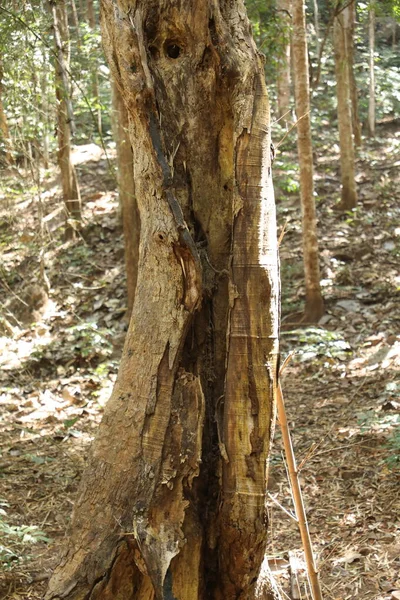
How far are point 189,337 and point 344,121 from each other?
10356 millimetres

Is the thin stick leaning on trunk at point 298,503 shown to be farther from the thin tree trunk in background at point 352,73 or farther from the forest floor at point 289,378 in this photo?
the thin tree trunk in background at point 352,73

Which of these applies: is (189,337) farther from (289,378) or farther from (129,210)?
(129,210)

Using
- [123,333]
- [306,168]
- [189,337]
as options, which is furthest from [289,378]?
[189,337]

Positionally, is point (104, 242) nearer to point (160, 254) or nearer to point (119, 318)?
point (119, 318)

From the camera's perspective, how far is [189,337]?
3.04 m

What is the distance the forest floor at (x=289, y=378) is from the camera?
4.10 metres

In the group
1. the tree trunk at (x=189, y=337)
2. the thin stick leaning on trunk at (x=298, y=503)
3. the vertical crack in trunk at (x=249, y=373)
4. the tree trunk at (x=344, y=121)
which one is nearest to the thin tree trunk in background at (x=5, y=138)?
the tree trunk at (x=189, y=337)

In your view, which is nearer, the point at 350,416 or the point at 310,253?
the point at 350,416

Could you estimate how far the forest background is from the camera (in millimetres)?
4293

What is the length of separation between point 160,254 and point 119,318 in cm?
727

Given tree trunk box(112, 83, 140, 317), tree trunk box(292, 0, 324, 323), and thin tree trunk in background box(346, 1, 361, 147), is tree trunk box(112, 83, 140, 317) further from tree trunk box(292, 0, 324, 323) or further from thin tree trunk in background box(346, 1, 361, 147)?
thin tree trunk in background box(346, 1, 361, 147)

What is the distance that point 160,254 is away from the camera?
9.85 ft

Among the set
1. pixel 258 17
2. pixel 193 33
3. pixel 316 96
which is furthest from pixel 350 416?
pixel 316 96

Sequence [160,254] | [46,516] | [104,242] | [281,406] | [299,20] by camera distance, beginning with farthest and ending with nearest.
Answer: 1. [104,242]
2. [299,20]
3. [46,516]
4. [160,254]
5. [281,406]
